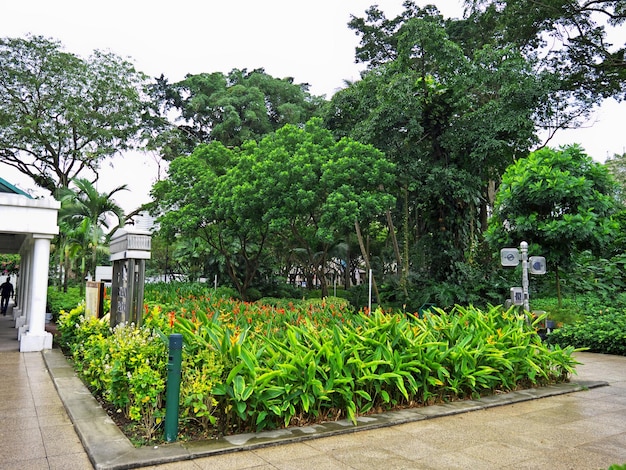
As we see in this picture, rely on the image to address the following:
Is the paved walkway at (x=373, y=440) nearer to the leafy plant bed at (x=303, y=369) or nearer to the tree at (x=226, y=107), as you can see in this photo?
the leafy plant bed at (x=303, y=369)

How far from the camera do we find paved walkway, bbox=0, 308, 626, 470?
415 cm

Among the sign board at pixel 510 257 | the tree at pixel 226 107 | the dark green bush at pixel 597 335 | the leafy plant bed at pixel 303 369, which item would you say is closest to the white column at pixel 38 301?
the leafy plant bed at pixel 303 369

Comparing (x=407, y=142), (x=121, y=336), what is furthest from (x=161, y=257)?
(x=121, y=336)

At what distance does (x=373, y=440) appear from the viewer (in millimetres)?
4762

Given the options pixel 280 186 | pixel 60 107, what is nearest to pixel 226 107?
pixel 60 107

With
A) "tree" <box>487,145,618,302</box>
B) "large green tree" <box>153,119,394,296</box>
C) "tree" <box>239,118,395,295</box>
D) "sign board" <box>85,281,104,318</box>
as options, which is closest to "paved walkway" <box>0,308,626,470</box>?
"sign board" <box>85,281,104,318</box>

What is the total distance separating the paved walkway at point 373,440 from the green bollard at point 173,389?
6.6 inches

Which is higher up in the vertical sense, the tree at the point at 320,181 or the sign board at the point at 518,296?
the tree at the point at 320,181

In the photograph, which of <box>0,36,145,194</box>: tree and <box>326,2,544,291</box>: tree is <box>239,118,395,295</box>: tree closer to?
<box>326,2,544,291</box>: tree

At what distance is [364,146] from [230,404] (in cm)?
1225

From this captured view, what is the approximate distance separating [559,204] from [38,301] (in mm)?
12505

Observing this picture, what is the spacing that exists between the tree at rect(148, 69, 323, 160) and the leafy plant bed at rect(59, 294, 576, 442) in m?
21.6

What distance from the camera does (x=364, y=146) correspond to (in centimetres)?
1591

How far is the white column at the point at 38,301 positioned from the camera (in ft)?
35.0
